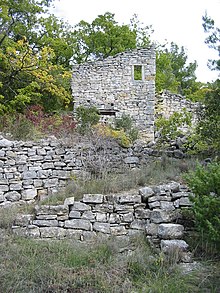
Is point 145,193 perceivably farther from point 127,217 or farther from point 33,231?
point 33,231

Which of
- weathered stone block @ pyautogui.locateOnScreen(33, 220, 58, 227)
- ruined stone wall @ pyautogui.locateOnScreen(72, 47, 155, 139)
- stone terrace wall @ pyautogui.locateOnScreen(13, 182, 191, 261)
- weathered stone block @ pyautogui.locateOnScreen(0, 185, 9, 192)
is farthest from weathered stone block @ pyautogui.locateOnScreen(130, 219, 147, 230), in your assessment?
ruined stone wall @ pyautogui.locateOnScreen(72, 47, 155, 139)

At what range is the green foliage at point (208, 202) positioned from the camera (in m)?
4.43

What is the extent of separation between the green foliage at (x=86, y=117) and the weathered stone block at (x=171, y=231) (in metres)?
5.48

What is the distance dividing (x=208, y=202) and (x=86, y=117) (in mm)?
7261

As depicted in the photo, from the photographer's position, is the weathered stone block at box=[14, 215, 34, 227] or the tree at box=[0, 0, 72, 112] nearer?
the weathered stone block at box=[14, 215, 34, 227]

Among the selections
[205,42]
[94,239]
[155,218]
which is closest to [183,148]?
[205,42]

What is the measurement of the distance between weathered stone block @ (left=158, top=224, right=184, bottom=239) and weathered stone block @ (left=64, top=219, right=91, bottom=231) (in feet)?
4.51

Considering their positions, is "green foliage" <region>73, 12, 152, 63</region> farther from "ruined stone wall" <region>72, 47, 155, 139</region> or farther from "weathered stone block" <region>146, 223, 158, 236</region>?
"weathered stone block" <region>146, 223, 158, 236</region>

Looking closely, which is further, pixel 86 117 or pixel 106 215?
pixel 86 117

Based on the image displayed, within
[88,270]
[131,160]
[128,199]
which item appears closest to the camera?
[88,270]

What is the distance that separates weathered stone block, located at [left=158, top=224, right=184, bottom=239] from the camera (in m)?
5.20

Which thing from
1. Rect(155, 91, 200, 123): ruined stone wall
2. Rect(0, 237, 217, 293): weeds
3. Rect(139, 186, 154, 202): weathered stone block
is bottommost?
Rect(0, 237, 217, 293): weeds

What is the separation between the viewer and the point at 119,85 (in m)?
13.2

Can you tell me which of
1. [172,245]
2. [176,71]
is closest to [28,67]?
[172,245]
